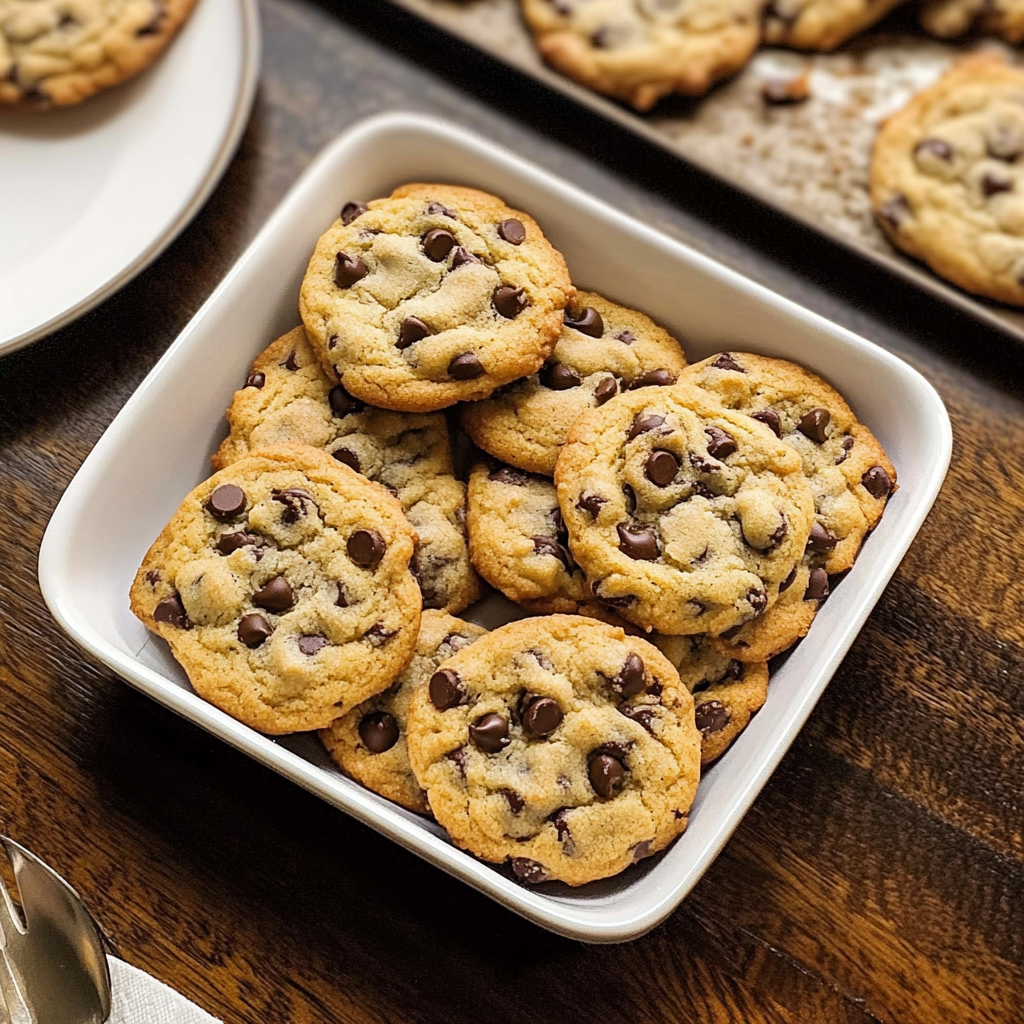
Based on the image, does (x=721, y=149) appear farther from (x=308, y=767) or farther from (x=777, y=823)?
(x=308, y=767)

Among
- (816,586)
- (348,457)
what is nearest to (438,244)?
(348,457)

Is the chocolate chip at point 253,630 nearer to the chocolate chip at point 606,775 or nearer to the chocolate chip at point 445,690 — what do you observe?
the chocolate chip at point 445,690

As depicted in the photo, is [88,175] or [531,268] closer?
[531,268]

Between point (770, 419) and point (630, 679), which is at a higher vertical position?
point (770, 419)

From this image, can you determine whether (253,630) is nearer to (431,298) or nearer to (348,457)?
(348,457)

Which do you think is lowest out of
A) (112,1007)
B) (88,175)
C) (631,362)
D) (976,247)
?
(112,1007)

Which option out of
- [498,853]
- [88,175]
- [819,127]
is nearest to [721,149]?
[819,127]

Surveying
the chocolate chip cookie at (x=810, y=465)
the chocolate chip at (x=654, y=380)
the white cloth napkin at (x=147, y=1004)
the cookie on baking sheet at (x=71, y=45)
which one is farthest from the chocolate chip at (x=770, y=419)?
the cookie on baking sheet at (x=71, y=45)
